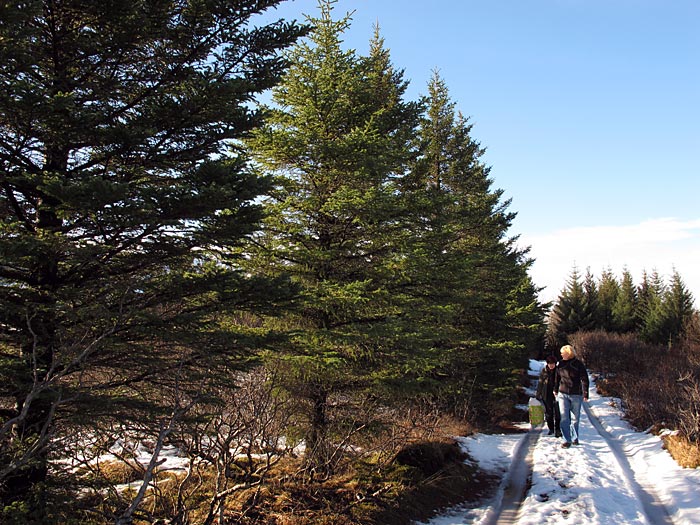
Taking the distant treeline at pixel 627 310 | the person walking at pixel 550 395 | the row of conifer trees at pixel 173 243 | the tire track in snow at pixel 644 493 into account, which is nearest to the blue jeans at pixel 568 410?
the person walking at pixel 550 395

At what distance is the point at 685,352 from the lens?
26.3 metres

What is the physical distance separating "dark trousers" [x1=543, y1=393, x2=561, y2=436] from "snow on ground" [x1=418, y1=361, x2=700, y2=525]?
0.93ft

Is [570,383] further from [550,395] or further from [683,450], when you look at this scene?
[683,450]

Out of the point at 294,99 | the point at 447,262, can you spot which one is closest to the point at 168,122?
the point at 294,99

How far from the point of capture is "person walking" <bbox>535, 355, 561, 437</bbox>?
10620mm

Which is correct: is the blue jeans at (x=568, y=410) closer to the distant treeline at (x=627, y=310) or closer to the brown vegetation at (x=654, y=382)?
the brown vegetation at (x=654, y=382)

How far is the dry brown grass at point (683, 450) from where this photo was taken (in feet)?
28.7

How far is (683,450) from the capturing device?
30.6 ft

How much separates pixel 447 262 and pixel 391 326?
7.95ft

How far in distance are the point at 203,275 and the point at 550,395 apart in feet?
28.4

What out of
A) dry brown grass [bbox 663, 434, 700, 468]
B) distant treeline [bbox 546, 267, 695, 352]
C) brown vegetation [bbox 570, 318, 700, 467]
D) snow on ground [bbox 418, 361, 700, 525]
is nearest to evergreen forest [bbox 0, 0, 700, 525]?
snow on ground [bbox 418, 361, 700, 525]

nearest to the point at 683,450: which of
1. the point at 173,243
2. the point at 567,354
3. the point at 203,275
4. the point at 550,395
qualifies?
the point at 550,395

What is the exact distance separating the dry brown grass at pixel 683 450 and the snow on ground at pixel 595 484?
0.51ft

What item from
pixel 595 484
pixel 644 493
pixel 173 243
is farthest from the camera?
pixel 644 493
